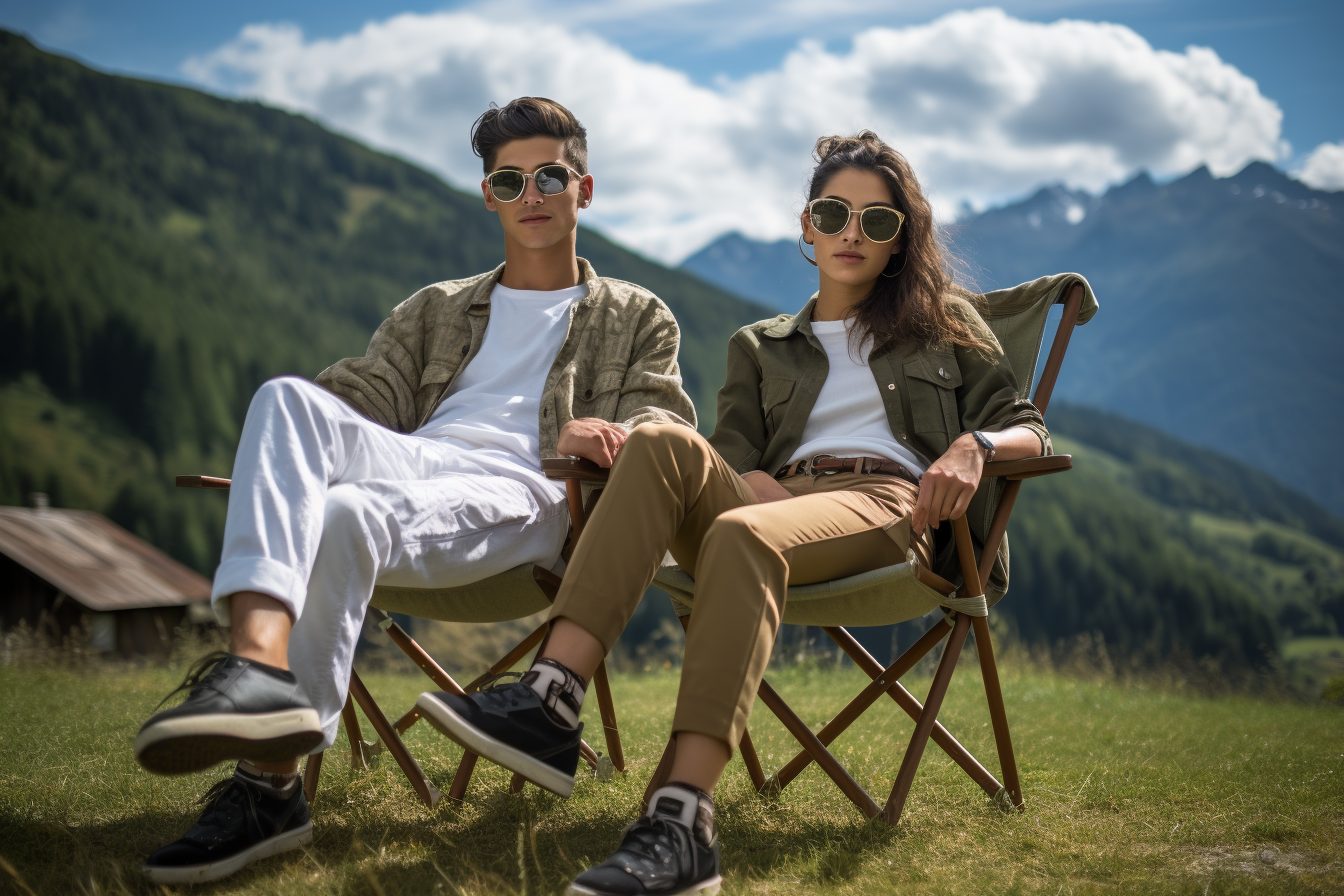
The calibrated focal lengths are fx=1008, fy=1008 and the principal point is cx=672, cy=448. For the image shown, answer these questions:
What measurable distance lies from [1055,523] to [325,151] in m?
70.2

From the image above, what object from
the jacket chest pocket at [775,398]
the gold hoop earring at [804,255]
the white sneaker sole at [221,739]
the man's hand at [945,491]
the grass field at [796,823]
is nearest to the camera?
the white sneaker sole at [221,739]

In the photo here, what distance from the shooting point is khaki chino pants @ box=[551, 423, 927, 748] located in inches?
69.2

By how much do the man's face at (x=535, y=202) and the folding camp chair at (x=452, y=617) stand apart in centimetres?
90

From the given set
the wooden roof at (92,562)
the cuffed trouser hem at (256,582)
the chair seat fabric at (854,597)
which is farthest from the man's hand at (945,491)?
the wooden roof at (92,562)

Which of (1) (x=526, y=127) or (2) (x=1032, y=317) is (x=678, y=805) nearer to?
(2) (x=1032, y=317)

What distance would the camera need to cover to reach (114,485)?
1709 inches

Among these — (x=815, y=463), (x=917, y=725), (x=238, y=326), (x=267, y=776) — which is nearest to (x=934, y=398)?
(x=815, y=463)

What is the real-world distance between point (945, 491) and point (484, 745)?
3.38ft

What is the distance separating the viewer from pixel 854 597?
7.07 ft

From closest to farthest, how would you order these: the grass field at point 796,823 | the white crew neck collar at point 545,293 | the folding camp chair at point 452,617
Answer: the grass field at point 796,823 < the folding camp chair at point 452,617 < the white crew neck collar at point 545,293

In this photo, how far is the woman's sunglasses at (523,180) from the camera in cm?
285

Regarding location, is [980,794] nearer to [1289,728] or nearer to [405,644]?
[405,644]

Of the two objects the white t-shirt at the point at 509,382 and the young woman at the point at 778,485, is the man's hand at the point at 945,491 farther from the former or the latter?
the white t-shirt at the point at 509,382

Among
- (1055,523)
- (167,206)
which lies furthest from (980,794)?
(167,206)
